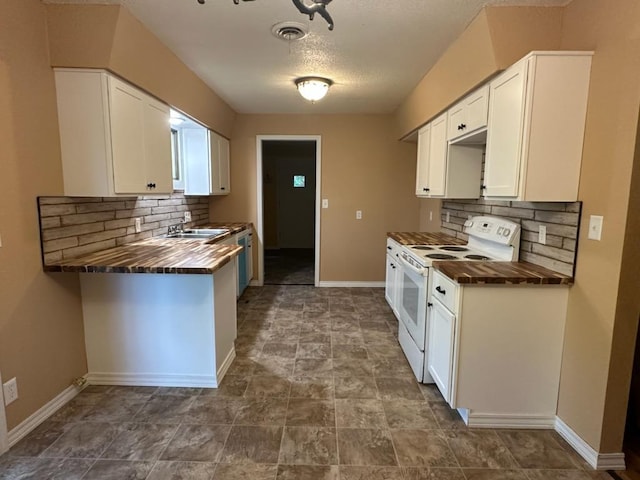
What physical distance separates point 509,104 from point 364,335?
2.29 metres

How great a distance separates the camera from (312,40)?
8.04 feet

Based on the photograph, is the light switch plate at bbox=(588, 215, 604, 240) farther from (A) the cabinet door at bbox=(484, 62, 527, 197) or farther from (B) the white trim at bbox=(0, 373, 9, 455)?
(B) the white trim at bbox=(0, 373, 9, 455)

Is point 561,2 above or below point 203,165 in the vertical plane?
above

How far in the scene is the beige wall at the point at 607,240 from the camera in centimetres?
158

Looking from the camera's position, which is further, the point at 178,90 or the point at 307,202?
the point at 307,202

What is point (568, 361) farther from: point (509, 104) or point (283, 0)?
point (283, 0)

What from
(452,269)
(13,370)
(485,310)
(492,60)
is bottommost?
(13,370)

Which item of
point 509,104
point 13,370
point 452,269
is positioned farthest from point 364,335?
point 13,370

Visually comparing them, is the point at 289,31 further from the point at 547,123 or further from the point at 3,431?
the point at 3,431

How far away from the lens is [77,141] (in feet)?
7.02

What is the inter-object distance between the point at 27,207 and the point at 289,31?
74.6 inches

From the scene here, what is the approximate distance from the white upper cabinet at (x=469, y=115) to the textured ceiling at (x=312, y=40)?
1.41 ft

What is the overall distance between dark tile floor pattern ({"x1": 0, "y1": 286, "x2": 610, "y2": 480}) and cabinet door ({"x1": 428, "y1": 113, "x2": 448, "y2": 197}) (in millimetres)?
1626

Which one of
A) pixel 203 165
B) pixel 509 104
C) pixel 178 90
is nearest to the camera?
pixel 509 104
